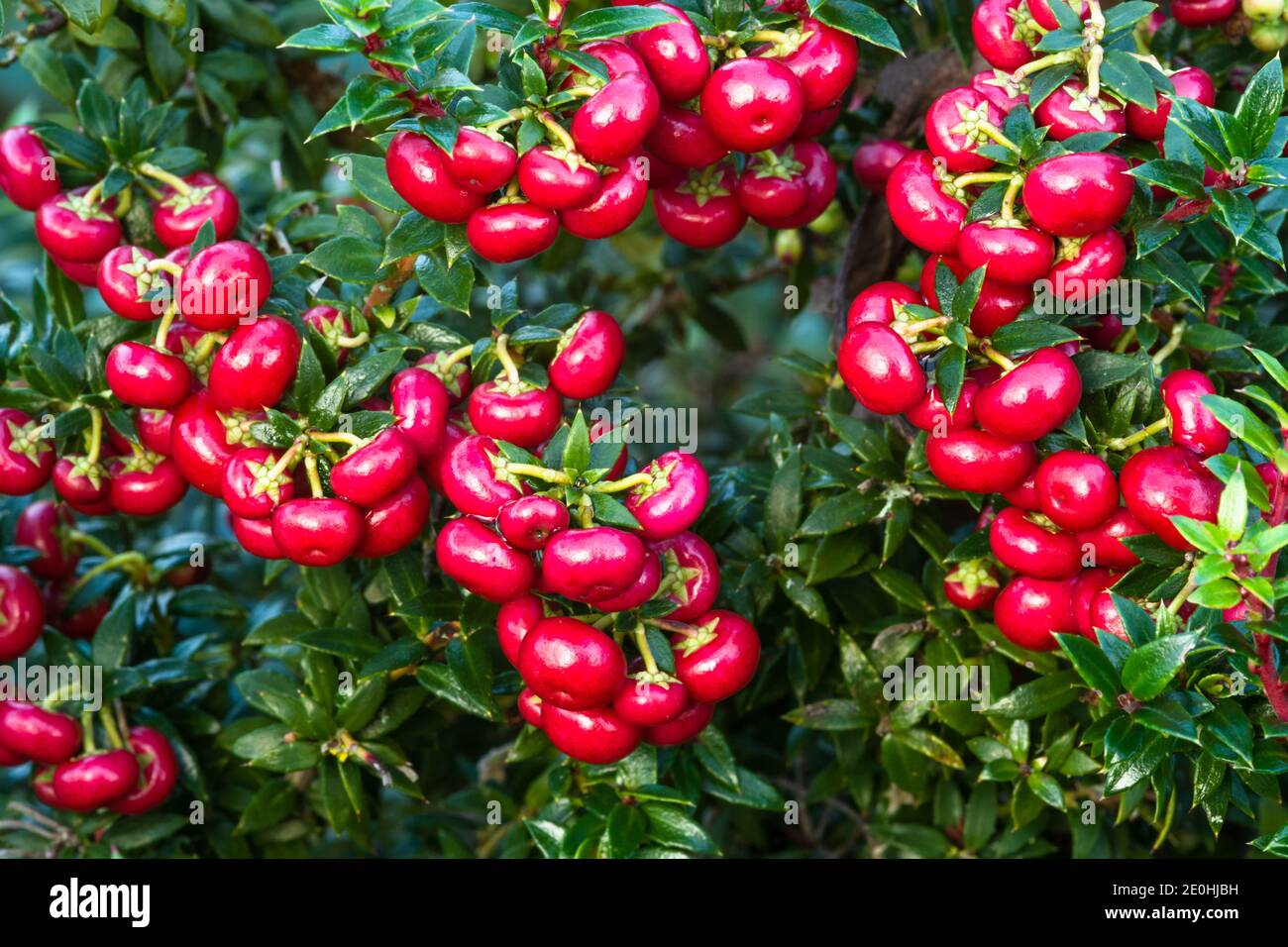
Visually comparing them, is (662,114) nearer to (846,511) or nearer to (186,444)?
(846,511)

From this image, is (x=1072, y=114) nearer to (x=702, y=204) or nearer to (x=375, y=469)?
(x=702, y=204)

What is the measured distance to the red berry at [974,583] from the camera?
1745 mm

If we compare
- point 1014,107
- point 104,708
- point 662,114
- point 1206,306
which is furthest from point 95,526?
point 1206,306

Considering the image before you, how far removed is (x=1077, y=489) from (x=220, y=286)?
3.32 feet

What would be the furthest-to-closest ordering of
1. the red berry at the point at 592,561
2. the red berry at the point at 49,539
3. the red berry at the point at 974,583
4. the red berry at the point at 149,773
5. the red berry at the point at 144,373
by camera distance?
the red berry at the point at 49,539
the red berry at the point at 149,773
the red berry at the point at 974,583
the red berry at the point at 144,373
the red berry at the point at 592,561

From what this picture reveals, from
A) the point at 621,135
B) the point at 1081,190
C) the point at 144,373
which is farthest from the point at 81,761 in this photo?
the point at 1081,190

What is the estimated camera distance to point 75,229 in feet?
5.85

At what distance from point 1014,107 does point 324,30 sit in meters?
0.76

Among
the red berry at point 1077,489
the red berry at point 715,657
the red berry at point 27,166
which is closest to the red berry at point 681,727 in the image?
the red berry at point 715,657

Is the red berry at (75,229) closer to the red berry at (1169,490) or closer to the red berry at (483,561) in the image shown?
the red berry at (483,561)

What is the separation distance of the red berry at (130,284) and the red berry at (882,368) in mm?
847

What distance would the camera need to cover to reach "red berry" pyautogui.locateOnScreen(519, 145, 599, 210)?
147 centimetres

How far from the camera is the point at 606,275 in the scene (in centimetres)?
313

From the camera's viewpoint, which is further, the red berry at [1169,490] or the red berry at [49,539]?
the red berry at [49,539]
